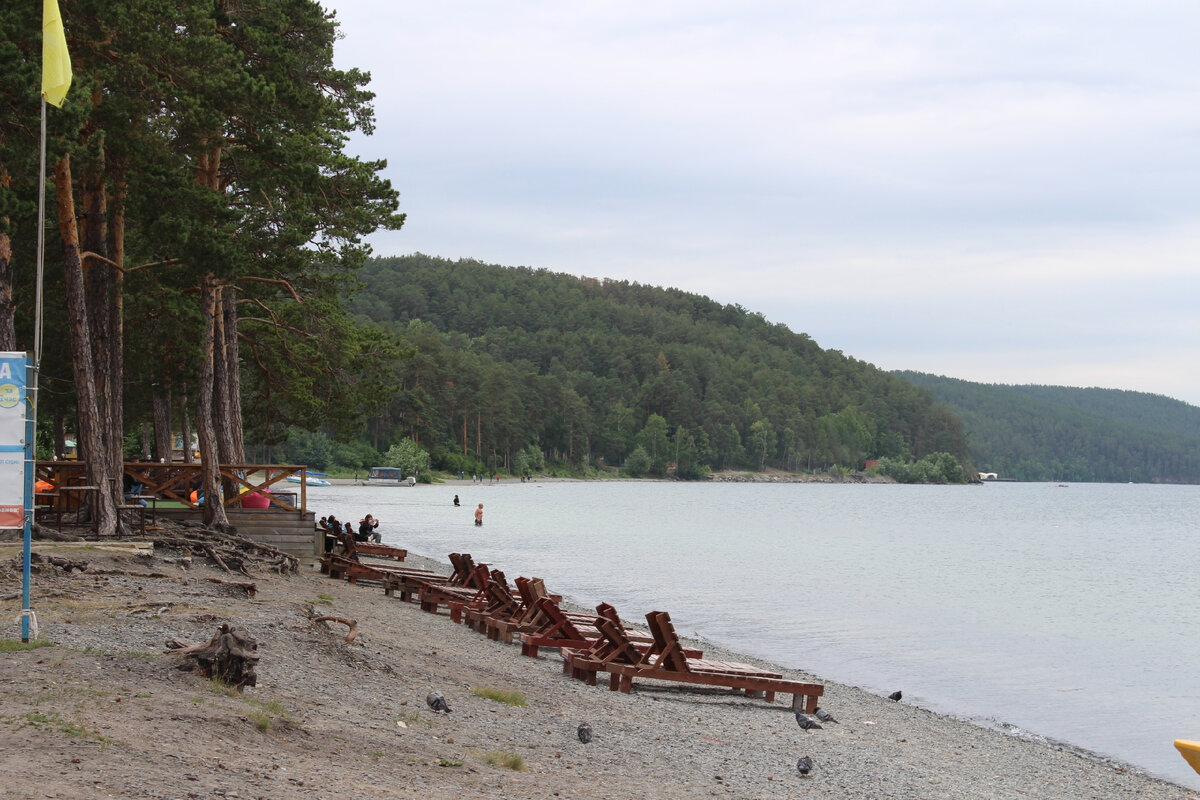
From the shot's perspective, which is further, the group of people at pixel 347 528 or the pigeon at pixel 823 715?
the group of people at pixel 347 528

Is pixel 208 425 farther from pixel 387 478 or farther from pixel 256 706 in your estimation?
pixel 387 478

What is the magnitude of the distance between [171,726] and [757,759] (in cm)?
514

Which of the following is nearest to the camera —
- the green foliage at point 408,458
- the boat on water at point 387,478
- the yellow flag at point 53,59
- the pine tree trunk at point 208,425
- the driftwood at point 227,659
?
the driftwood at point 227,659

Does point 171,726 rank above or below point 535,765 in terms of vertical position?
above

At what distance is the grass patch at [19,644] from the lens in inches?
339

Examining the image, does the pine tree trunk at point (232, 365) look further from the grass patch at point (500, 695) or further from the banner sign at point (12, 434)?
the banner sign at point (12, 434)

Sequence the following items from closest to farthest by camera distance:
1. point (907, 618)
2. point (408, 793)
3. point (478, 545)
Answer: point (408, 793)
point (907, 618)
point (478, 545)

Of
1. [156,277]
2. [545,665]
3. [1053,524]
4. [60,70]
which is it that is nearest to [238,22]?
[156,277]

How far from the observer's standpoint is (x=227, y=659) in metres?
8.20

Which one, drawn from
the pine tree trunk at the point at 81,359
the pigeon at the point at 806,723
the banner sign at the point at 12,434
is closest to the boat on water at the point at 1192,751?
the pigeon at the point at 806,723

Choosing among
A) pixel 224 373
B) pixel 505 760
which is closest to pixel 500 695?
pixel 505 760

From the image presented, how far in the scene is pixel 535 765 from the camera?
8297mm

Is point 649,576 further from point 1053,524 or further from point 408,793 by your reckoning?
point 1053,524

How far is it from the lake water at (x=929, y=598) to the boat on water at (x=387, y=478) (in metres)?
45.0
